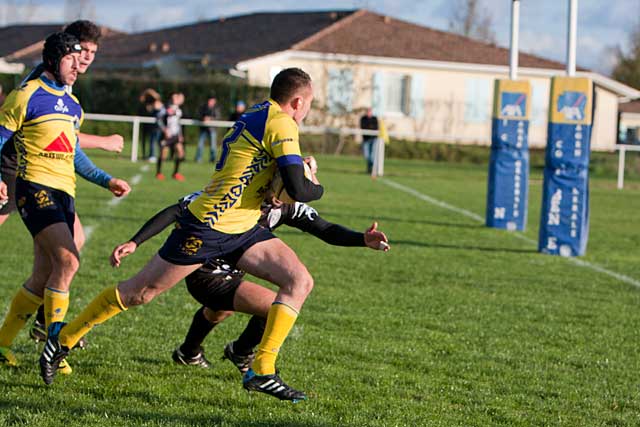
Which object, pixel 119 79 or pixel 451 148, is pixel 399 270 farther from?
pixel 119 79

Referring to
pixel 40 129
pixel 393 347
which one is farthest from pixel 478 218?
pixel 40 129

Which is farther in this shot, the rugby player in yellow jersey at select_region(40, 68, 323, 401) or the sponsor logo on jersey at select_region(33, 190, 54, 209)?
the sponsor logo on jersey at select_region(33, 190, 54, 209)

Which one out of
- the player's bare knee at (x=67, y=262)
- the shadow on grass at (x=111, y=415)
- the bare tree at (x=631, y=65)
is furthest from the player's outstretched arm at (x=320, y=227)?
the bare tree at (x=631, y=65)

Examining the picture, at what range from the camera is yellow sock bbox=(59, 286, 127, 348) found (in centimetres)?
571

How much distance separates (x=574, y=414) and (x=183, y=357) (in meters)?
2.37

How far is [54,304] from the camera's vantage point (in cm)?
628

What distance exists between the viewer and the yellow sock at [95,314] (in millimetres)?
5707

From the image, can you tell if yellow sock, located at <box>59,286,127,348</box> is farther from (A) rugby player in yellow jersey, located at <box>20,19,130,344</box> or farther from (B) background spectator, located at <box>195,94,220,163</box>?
(B) background spectator, located at <box>195,94,220,163</box>

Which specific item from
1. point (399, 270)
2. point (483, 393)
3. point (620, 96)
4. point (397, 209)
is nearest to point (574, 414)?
point (483, 393)

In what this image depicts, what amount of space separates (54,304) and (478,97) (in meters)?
43.5

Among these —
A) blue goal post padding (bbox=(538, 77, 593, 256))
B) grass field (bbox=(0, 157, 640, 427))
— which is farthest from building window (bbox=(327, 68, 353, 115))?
blue goal post padding (bbox=(538, 77, 593, 256))

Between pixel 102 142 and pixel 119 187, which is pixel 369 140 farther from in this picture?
pixel 119 187

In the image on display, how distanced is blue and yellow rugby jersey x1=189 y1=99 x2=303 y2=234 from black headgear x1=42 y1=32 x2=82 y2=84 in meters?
1.22

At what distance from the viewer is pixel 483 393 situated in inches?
247
